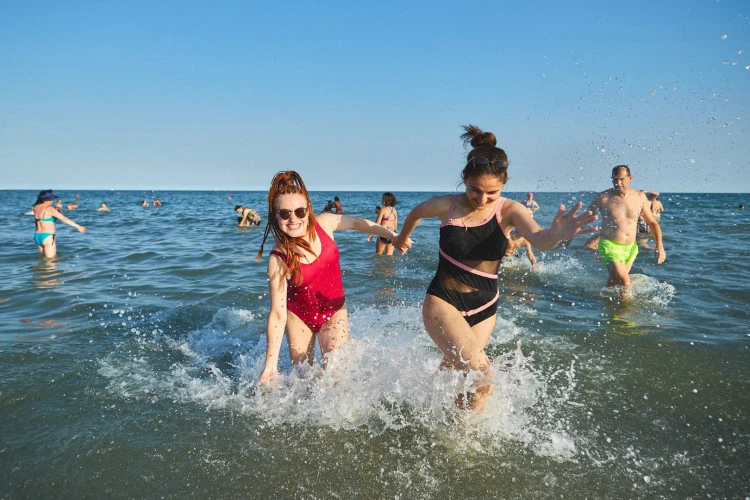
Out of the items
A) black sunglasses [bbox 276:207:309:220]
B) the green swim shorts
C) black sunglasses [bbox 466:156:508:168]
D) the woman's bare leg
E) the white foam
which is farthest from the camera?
the green swim shorts

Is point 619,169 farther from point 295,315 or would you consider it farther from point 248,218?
point 248,218

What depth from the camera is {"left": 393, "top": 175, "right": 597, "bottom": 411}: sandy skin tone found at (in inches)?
130

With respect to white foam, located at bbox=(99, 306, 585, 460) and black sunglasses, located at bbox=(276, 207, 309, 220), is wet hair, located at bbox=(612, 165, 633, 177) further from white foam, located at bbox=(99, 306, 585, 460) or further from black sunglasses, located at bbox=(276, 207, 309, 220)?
black sunglasses, located at bbox=(276, 207, 309, 220)

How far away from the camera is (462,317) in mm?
3613

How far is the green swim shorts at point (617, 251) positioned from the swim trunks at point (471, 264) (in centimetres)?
466

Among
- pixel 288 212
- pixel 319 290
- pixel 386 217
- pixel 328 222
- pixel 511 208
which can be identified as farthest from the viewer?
pixel 386 217

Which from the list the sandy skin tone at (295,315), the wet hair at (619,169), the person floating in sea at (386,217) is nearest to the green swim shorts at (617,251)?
the wet hair at (619,169)

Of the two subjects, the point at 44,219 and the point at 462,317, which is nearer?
the point at 462,317

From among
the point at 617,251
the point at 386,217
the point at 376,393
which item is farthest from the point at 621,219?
the point at 386,217

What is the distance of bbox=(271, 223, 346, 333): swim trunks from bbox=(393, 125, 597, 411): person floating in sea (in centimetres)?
88

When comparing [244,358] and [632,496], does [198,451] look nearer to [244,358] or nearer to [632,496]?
[244,358]

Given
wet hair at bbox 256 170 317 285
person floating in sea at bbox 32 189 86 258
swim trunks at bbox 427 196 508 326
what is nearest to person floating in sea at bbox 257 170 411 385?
wet hair at bbox 256 170 317 285

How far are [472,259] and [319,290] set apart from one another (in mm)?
1328

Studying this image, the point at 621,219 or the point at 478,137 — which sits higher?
the point at 478,137
